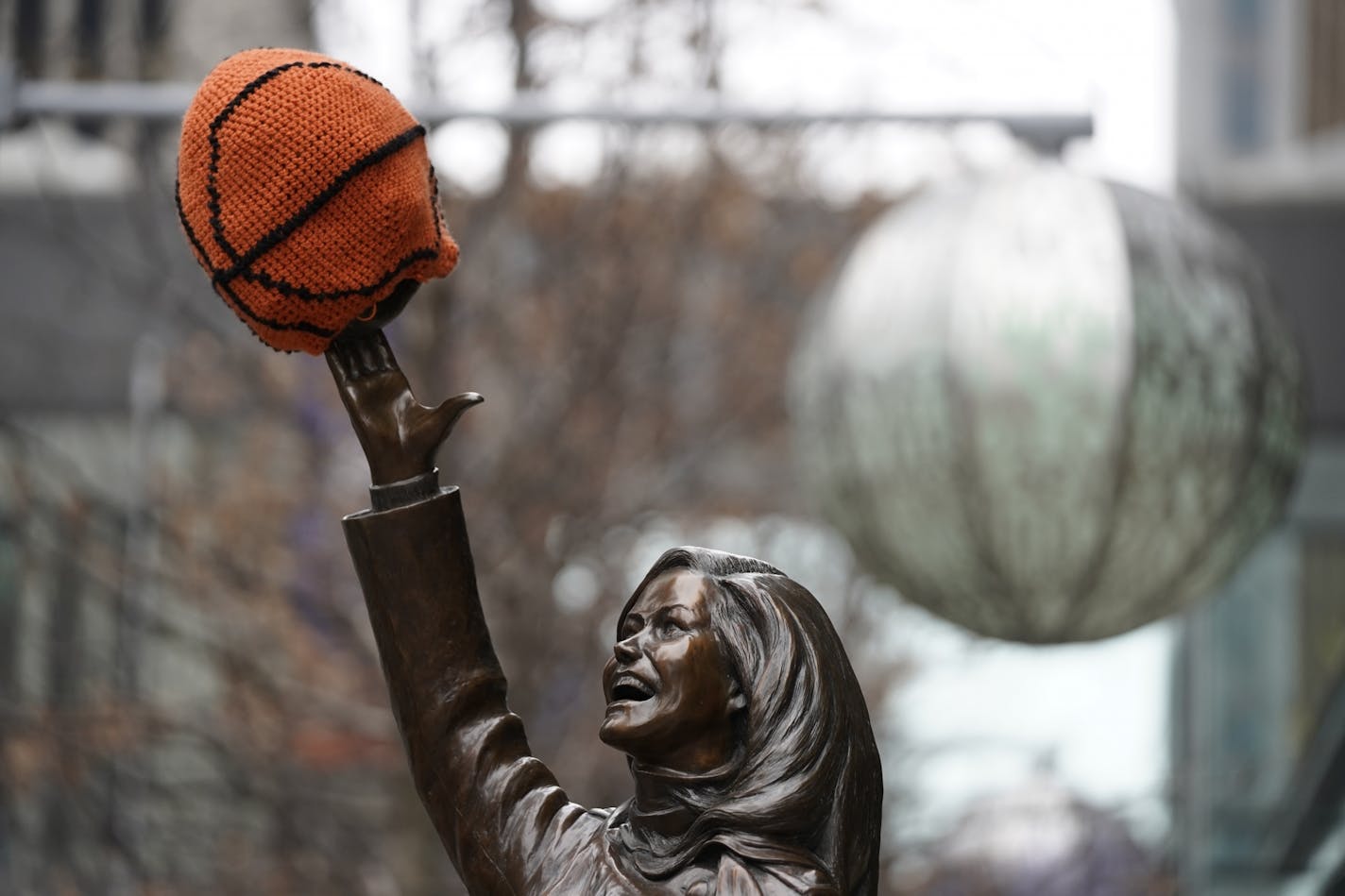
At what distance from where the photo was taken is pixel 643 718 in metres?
1.41

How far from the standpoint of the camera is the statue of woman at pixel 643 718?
140cm

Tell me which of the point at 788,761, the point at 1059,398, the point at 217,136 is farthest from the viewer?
the point at 1059,398

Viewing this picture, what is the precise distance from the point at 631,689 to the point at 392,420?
1.09 feet

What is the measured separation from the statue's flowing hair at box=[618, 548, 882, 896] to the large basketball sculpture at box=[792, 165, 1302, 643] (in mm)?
1458

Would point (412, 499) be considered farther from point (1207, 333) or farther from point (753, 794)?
point (1207, 333)

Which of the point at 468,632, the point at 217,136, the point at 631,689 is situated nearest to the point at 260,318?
the point at 217,136

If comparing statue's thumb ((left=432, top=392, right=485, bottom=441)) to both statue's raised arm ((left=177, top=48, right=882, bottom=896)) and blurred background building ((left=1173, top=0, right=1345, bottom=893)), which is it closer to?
statue's raised arm ((left=177, top=48, right=882, bottom=896))

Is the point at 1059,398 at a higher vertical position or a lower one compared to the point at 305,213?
lower

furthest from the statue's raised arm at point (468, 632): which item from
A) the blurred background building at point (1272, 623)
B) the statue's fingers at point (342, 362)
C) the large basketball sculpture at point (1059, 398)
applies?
the blurred background building at point (1272, 623)

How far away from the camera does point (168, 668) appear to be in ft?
32.2

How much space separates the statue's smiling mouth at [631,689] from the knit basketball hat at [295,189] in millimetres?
385

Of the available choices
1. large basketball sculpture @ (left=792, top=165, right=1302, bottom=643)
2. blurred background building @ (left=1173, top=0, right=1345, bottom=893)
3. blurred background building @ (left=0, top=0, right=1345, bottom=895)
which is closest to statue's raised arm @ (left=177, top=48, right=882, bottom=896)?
large basketball sculpture @ (left=792, top=165, right=1302, bottom=643)

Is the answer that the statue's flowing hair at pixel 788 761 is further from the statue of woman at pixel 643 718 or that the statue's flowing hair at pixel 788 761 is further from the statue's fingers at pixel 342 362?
the statue's fingers at pixel 342 362

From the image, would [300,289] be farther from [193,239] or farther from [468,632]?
[468,632]
